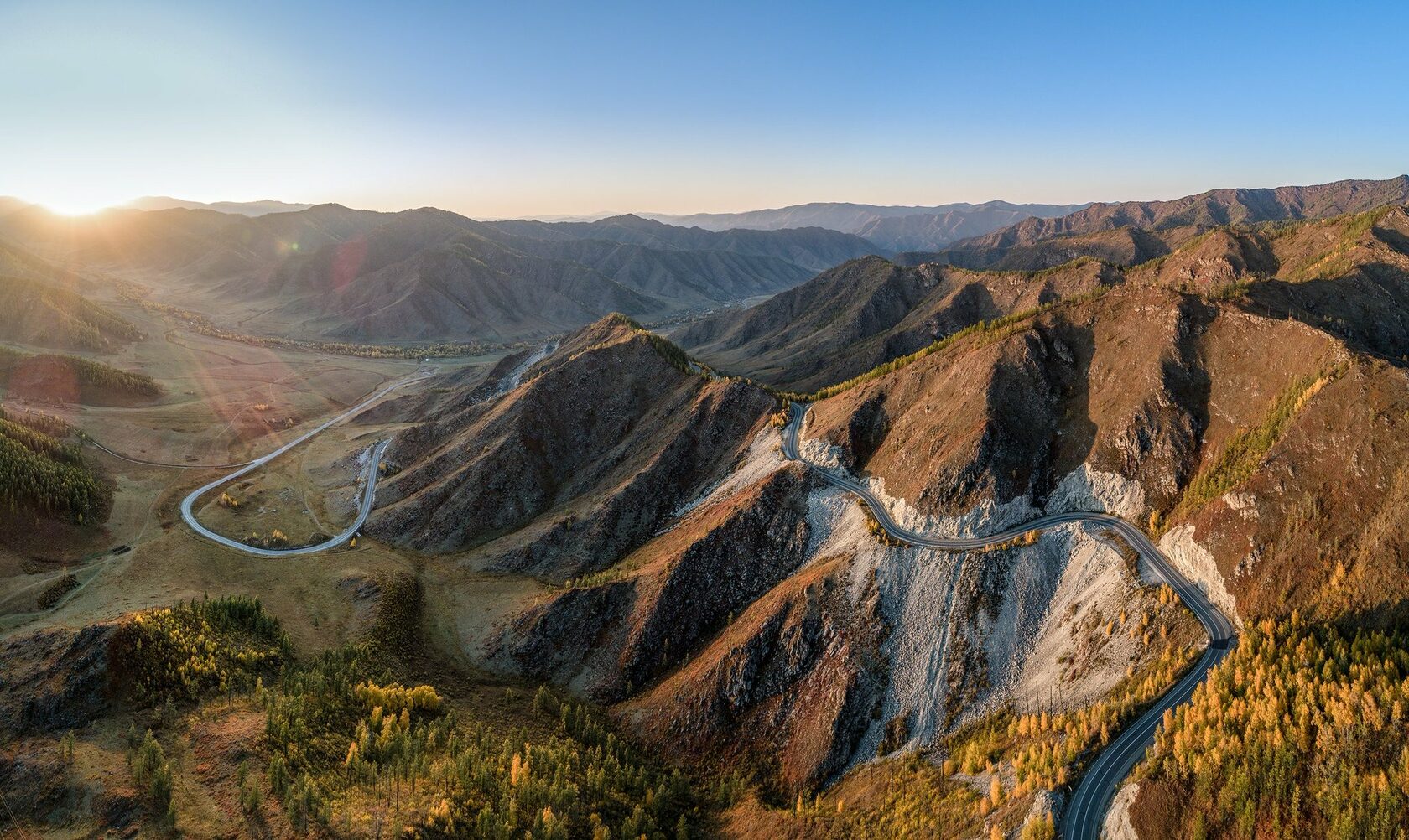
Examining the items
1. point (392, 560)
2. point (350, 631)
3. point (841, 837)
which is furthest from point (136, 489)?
point (841, 837)

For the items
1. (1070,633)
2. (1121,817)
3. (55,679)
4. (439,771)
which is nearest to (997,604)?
(1070,633)

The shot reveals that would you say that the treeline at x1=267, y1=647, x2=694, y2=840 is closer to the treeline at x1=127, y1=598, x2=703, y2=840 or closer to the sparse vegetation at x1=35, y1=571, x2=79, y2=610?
the treeline at x1=127, y1=598, x2=703, y2=840

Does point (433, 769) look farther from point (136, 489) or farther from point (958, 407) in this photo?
point (136, 489)

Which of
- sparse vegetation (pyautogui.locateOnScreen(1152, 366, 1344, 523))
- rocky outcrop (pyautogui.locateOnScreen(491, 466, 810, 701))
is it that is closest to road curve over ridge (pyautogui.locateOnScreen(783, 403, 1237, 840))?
sparse vegetation (pyautogui.locateOnScreen(1152, 366, 1344, 523))

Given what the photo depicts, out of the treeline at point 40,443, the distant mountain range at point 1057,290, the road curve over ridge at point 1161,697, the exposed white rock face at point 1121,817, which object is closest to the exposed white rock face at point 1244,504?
the road curve over ridge at point 1161,697

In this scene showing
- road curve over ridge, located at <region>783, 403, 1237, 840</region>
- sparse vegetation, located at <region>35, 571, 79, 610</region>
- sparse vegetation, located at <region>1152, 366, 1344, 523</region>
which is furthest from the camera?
sparse vegetation, located at <region>35, 571, 79, 610</region>
